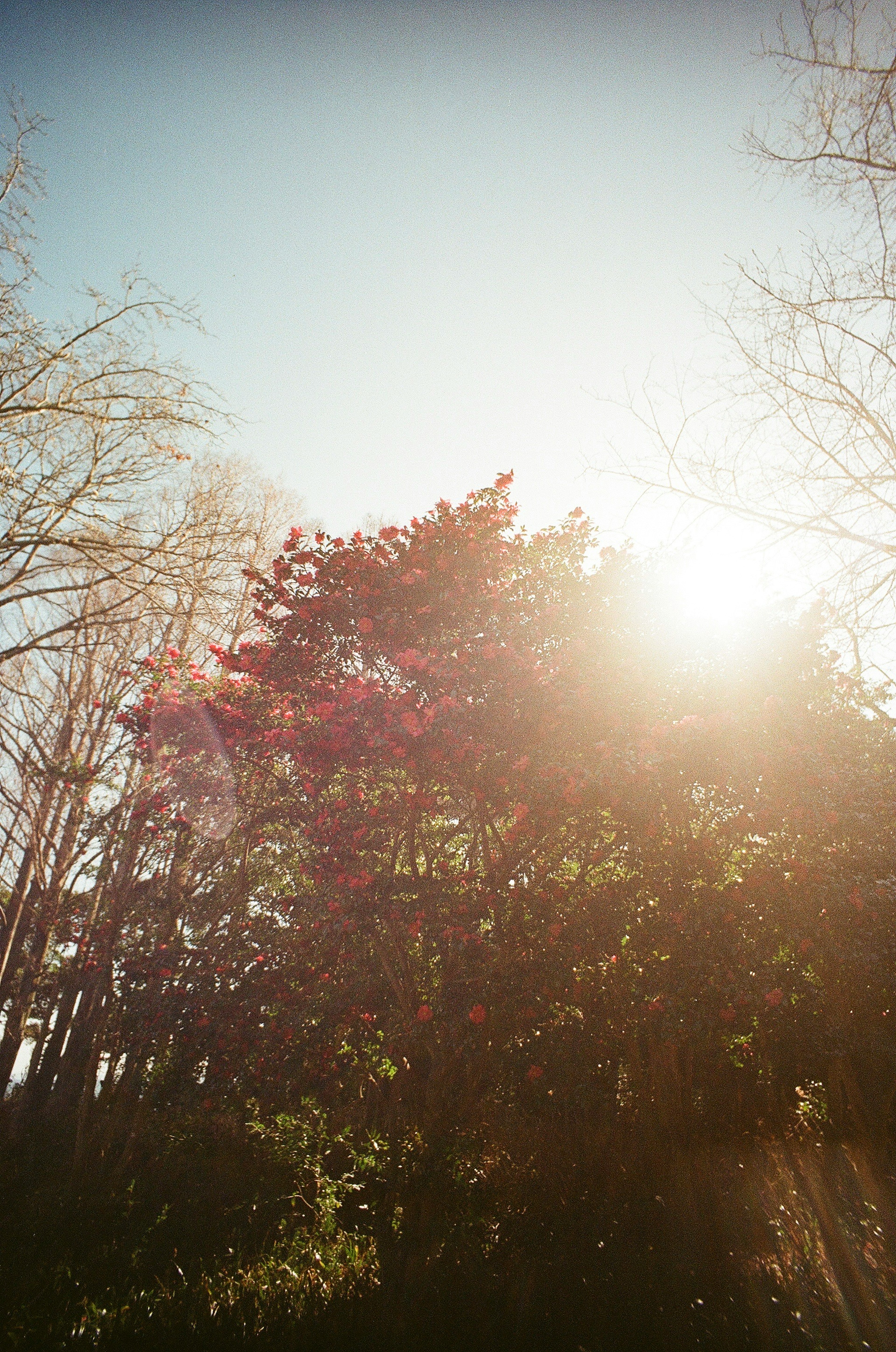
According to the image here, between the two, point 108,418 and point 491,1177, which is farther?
point 108,418

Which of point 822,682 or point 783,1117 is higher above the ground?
point 822,682

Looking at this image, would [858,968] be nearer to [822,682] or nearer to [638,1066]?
[638,1066]

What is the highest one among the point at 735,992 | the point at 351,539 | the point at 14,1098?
the point at 351,539

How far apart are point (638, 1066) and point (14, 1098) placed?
1059 cm

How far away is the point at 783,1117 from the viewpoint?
5102 millimetres

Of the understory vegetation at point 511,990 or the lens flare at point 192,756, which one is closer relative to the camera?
the understory vegetation at point 511,990

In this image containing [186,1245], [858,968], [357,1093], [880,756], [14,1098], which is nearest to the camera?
[186,1245]

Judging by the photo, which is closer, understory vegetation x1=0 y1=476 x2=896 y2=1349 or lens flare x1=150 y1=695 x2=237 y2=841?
understory vegetation x1=0 y1=476 x2=896 y2=1349

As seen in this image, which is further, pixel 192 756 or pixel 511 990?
pixel 192 756

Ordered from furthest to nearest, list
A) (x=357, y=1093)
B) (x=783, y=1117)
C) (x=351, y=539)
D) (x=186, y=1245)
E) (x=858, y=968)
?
(x=357, y=1093), (x=351, y=539), (x=783, y=1117), (x=858, y=968), (x=186, y=1245)

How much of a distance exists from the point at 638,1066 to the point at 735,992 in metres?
1.22

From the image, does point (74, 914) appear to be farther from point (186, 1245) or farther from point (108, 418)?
point (108, 418)

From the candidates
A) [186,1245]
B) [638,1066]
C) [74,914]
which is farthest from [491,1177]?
[74,914]

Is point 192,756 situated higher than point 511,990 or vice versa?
point 192,756
